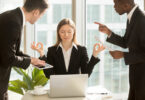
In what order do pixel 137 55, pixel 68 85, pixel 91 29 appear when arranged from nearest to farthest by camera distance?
pixel 137 55 < pixel 68 85 < pixel 91 29

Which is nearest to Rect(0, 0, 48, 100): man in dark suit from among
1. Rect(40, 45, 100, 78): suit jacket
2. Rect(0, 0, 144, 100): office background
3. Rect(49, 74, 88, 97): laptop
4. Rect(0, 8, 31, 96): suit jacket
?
Rect(0, 8, 31, 96): suit jacket

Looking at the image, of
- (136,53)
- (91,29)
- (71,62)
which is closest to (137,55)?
(136,53)

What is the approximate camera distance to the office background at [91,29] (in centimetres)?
364

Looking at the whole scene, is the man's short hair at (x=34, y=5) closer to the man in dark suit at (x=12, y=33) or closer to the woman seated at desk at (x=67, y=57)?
the man in dark suit at (x=12, y=33)

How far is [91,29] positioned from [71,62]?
46.0 inches

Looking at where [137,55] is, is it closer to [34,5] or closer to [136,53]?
[136,53]

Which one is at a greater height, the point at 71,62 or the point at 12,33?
the point at 12,33

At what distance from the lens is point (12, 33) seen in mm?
1936

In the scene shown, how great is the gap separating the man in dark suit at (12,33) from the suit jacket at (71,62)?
49 cm

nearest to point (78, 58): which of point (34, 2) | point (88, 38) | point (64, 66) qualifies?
point (64, 66)

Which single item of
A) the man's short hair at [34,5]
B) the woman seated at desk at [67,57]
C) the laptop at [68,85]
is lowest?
the laptop at [68,85]

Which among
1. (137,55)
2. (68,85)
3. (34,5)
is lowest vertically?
(68,85)

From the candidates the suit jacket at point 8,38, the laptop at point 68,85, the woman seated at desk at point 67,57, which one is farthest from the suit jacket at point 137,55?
the suit jacket at point 8,38

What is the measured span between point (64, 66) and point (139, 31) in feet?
3.33
